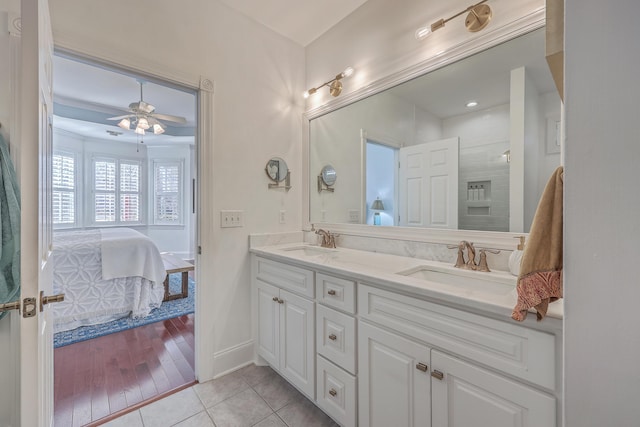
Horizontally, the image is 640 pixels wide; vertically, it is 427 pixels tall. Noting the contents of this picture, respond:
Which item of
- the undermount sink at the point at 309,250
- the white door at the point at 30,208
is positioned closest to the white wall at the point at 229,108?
the undermount sink at the point at 309,250

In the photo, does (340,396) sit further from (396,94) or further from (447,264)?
(396,94)

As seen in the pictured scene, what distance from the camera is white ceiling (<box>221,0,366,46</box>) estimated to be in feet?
6.46

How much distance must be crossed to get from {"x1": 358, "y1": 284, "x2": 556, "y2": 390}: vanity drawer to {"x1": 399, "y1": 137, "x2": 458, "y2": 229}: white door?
65 cm

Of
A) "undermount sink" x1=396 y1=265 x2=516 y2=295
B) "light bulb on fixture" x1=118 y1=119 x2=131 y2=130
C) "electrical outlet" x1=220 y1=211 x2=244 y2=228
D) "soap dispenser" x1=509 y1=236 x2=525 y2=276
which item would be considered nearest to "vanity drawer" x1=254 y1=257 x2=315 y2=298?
"electrical outlet" x1=220 y1=211 x2=244 y2=228

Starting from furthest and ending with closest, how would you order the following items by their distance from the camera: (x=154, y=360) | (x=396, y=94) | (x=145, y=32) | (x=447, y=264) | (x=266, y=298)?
(x=154, y=360) → (x=266, y=298) → (x=396, y=94) → (x=145, y=32) → (x=447, y=264)

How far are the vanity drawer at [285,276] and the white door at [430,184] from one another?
0.73m

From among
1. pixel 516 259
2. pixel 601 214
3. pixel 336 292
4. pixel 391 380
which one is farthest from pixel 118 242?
pixel 601 214

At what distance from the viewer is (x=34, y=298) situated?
31.6 inches

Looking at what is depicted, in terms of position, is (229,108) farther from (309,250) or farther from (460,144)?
(460,144)

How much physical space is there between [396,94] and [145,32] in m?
1.61

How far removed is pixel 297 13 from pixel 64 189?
5.58 meters

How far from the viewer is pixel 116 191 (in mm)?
5816

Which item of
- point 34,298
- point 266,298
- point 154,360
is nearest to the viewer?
point 34,298

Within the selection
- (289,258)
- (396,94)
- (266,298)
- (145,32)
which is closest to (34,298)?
(289,258)
